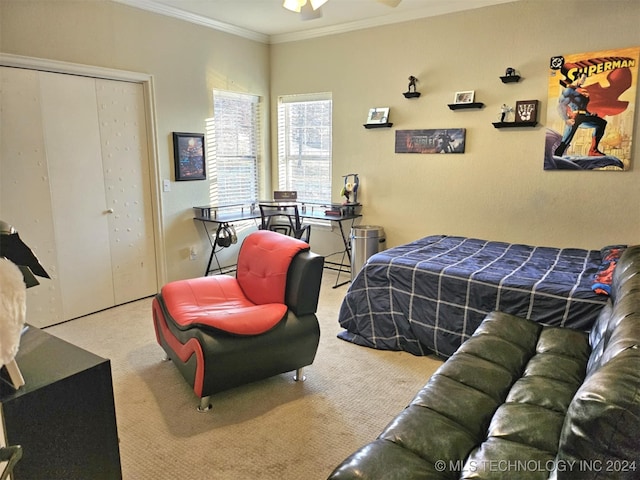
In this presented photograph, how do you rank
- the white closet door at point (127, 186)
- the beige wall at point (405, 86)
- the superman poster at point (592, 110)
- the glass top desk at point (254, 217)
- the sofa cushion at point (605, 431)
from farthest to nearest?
the glass top desk at point (254, 217)
the white closet door at point (127, 186)
the beige wall at point (405, 86)
the superman poster at point (592, 110)
the sofa cushion at point (605, 431)

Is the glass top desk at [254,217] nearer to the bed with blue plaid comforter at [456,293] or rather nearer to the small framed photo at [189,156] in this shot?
the small framed photo at [189,156]

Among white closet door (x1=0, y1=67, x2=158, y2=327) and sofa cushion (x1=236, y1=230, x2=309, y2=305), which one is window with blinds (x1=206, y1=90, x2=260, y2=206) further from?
sofa cushion (x1=236, y1=230, x2=309, y2=305)

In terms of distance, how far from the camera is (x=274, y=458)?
2.05 meters

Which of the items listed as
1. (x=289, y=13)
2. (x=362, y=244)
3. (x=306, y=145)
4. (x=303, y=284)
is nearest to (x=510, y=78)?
(x=362, y=244)

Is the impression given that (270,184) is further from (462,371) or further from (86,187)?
(462,371)

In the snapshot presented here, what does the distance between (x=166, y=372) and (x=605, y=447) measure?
2.47 meters

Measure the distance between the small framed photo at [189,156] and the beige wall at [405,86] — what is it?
0.25ft

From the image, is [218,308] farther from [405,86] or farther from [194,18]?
[194,18]

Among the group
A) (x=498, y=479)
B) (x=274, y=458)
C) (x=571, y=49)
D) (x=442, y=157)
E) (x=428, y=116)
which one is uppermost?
(x=571, y=49)

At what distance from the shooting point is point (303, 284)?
2623mm

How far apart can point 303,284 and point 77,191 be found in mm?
2260

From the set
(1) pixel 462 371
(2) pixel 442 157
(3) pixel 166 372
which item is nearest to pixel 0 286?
(1) pixel 462 371

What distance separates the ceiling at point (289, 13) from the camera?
3943mm

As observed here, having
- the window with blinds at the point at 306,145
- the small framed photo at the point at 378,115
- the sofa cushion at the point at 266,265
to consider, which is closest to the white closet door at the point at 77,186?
the sofa cushion at the point at 266,265
